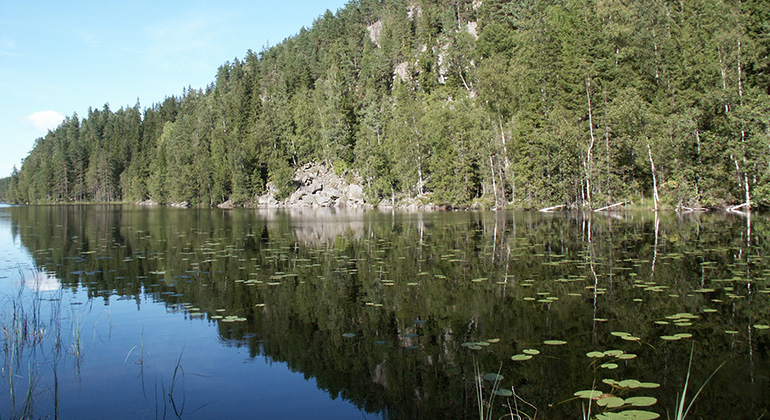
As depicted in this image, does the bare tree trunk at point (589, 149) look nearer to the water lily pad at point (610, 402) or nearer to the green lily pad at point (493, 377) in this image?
the green lily pad at point (493, 377)

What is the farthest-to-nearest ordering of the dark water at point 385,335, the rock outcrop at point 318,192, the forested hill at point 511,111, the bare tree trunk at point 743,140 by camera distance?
the rock outcrop at point 318,192, the forested hill at point 511,111, the bare tree trunk at point 743,140, the dark water at point 385,335

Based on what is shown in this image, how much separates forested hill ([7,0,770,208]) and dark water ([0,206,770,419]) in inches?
1079

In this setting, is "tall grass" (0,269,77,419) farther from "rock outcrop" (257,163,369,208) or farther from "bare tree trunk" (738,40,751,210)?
"rock outcrop" (257,163,369,208)

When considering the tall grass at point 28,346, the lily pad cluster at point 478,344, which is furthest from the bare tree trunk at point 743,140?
the tall grass at point 28,346

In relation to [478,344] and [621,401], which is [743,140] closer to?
[478,344]

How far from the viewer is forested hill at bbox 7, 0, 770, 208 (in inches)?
1492

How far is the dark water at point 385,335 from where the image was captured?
18.1 feet

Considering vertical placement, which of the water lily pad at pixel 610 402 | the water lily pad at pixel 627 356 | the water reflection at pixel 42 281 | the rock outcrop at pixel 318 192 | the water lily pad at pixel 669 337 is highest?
the rock outcrop at pixel 318 192

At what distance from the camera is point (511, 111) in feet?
181

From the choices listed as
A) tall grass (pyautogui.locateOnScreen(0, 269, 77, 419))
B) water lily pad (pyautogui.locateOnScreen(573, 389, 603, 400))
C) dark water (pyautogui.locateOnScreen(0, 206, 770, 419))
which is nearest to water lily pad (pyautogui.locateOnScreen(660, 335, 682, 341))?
dark water (pyautogui.locateOnScreen(0, 206, 770, 419))

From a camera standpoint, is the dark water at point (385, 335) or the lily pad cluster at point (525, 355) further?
the lily pad cluster at point (525, 355)

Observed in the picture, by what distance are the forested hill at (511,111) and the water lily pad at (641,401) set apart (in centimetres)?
3590

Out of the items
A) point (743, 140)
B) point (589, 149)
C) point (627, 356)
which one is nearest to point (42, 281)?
point (627, 356)

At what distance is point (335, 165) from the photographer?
83.1 meters
